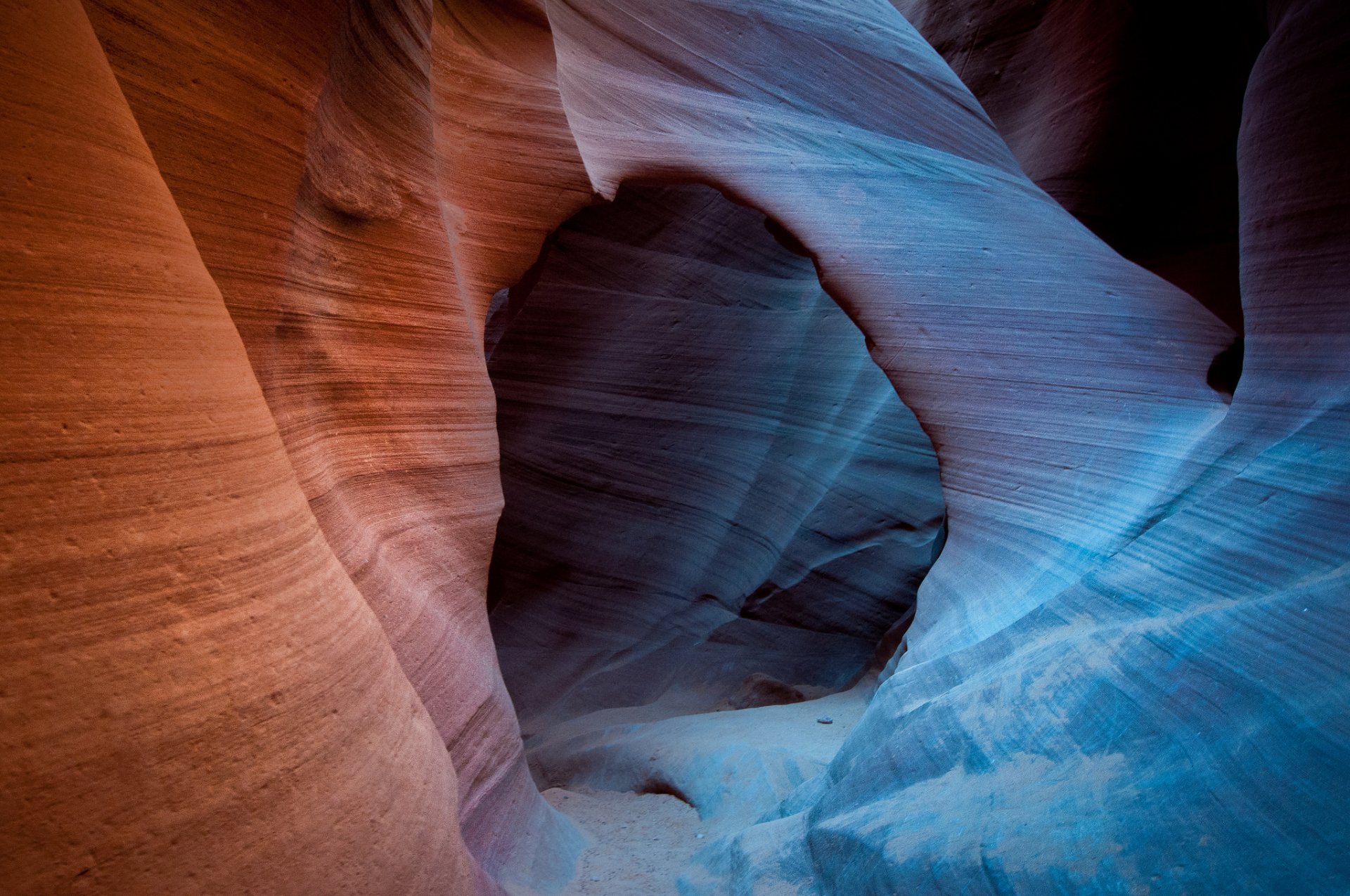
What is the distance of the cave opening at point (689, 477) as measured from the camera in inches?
287

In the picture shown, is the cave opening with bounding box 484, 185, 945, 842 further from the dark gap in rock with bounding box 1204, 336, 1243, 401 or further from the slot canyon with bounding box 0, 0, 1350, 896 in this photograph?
the dark gap in rock with bounding box 1204, 336, 1243, 401

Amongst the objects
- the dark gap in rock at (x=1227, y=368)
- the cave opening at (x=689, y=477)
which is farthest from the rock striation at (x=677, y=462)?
the dark gap in rock at (x=1227, y=368)

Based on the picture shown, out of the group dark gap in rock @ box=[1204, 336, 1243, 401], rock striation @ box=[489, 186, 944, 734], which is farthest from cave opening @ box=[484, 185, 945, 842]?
dark gap in rock @ box=[1204, 336, 1243, 401]

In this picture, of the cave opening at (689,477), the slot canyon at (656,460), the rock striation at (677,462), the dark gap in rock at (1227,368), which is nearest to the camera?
the slot canyon at (656,460)

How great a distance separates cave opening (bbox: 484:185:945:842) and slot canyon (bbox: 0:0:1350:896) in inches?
1.8

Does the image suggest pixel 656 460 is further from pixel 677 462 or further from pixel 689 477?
pixel 689 477

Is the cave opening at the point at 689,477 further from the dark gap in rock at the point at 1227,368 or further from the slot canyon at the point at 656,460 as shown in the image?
the dark gap in rock at the point at 1227,368

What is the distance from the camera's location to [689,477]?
7.90m

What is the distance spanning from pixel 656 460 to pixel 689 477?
14.6 inches

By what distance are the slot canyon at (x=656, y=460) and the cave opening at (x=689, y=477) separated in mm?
45

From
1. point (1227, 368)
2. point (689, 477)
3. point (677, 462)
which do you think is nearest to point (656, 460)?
point (677, 462)

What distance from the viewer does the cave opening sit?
728cm

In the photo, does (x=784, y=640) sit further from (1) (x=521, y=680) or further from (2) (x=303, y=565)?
(2) (x=303, y=565)

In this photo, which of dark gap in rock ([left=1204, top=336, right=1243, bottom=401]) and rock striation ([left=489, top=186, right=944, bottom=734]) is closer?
dark gap in rock ([left=1204, top=336, right=1243, bottom=401])
